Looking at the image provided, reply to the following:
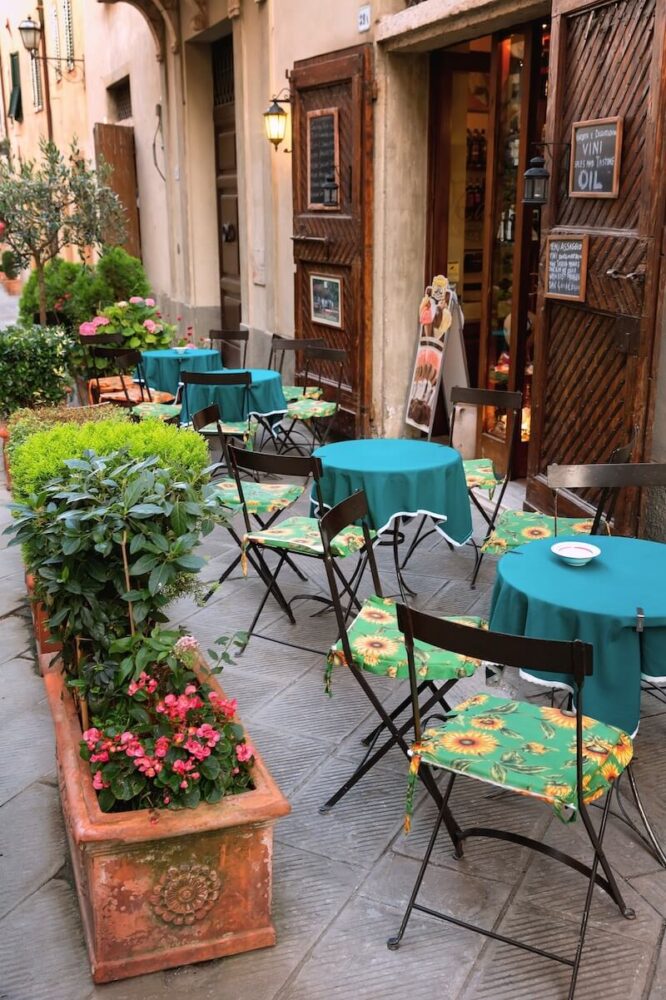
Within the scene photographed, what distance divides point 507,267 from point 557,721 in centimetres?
479

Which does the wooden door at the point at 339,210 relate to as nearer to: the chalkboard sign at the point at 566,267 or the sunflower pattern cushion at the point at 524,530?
the chalkboard sign at the point at 566,267

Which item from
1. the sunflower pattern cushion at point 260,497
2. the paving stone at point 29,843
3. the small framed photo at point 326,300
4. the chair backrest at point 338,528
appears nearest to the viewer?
the paving stone at point 29,843

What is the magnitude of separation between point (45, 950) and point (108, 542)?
3.80ft

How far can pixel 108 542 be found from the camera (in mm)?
2762

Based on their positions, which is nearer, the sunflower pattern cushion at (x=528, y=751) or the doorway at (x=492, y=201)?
the sunflower pattern cushion at (x=528, y=751)

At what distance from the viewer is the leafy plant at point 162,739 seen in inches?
104

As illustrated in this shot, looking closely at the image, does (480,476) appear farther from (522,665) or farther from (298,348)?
(522,665)

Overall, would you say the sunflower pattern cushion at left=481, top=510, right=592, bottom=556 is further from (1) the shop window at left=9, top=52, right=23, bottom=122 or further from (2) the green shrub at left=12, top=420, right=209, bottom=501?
(1) the shop window at left=9, top=52, right=23, bottom=122

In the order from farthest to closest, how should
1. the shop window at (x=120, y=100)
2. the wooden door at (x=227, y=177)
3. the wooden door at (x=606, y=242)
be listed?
the shop window at (x=120, y=100), the wooden door at (x=227, y=177), the wooden door at (x=606, y=242)

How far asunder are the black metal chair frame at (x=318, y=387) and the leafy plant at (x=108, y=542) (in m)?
4.35

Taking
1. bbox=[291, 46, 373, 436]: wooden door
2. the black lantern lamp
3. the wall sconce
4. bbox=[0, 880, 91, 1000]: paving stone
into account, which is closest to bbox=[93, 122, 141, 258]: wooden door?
the wall sconce

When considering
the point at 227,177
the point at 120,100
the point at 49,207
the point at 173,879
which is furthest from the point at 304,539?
the point at 120,100

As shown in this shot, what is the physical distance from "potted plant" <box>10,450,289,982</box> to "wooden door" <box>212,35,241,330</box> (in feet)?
30.0

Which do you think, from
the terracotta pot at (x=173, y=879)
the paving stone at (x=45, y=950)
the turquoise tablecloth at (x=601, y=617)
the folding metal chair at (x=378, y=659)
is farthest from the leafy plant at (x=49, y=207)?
the terracotta pot at (x=173, y=879)
